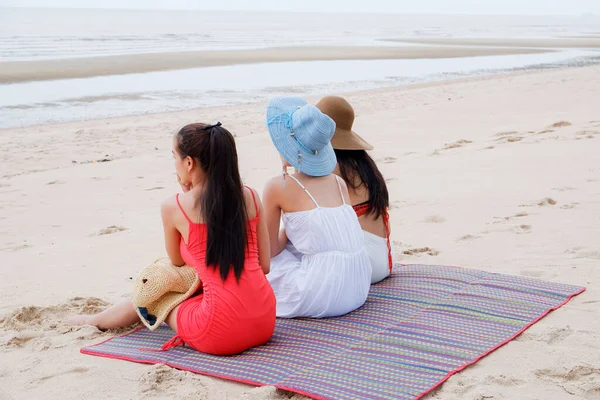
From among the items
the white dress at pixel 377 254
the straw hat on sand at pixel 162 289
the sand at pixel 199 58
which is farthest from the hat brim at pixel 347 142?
the sand at pixel 199 58

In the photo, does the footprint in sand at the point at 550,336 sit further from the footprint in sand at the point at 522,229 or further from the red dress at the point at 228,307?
the footprint in sand at the point at 522,229

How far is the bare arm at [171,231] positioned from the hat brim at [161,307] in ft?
0.32

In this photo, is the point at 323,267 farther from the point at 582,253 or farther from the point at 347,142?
the point at 582,253

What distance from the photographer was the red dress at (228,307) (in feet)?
10.3

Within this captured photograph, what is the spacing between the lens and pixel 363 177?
397 centimetres

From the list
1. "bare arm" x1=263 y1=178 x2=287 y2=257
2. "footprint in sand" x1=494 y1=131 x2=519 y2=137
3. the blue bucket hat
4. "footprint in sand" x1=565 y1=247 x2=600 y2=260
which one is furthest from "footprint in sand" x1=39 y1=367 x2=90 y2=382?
"footprint in sand" x1=494 y1=131 x2=519 y2=137

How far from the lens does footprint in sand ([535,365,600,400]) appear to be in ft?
8.92

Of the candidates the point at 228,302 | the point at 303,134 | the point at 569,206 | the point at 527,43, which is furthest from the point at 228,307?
the point at 527,43

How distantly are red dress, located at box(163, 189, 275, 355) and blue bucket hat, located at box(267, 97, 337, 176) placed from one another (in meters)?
0.48

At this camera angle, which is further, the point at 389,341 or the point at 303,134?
the point at 303,134

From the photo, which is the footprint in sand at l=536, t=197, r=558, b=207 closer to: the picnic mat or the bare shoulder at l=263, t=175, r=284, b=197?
the picnic mat

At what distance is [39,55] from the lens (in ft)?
85.5

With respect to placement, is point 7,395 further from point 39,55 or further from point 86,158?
point 39,55

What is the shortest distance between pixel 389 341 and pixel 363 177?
1.02 m
